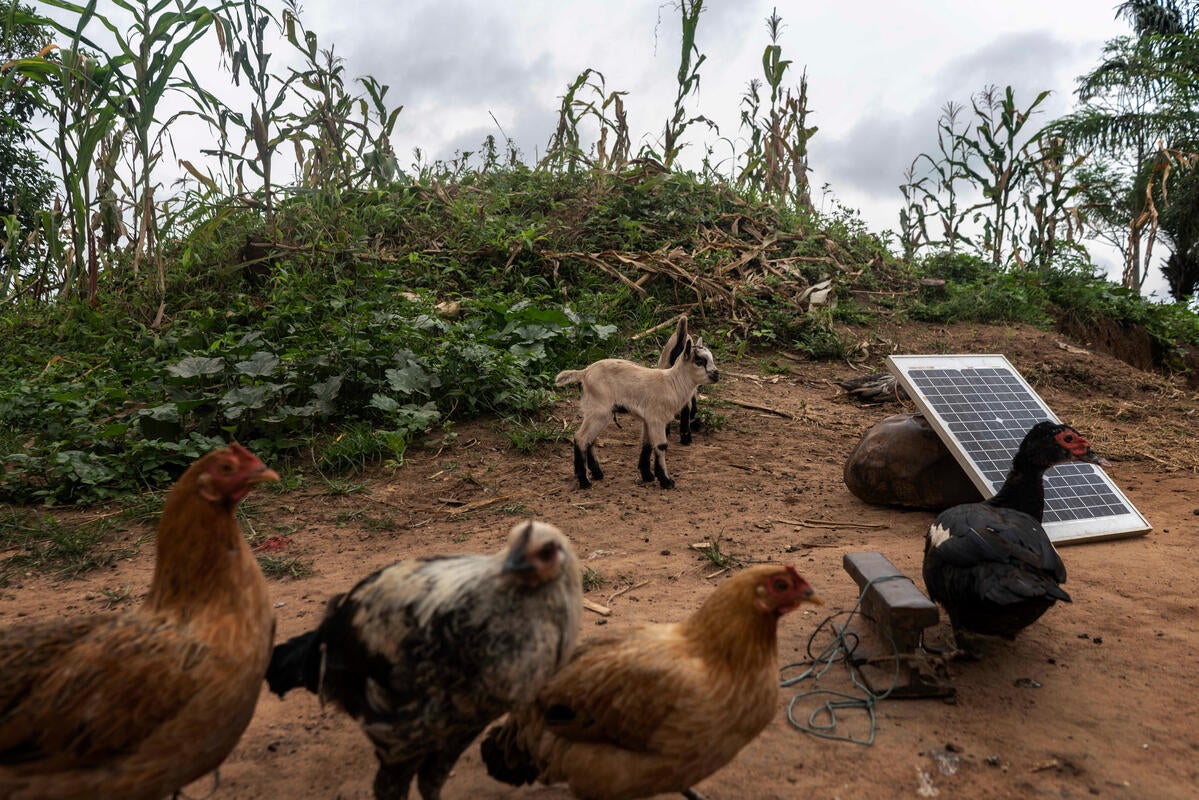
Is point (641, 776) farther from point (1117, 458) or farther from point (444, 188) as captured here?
point (444, 188)

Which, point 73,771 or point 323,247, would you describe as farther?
point 323,247

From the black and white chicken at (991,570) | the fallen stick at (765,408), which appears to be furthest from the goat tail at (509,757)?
the fallen stick at (765,408)

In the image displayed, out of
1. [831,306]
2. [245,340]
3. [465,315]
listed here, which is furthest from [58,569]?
[831,306]

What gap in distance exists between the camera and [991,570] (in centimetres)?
317

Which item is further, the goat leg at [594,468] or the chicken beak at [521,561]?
the goat leg at [594,468]

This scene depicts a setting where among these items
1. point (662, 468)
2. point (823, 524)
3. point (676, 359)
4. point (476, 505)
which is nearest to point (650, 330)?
point (676, 359)

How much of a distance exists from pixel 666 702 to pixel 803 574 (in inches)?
91.4

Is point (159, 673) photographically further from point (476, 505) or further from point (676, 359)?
point (676, 359)

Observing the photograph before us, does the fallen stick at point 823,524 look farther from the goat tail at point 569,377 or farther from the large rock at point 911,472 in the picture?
the goat tail at point 569,377

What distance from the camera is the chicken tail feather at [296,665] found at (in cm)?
224

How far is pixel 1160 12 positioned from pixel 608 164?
2108cm

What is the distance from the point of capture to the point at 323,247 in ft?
28.9

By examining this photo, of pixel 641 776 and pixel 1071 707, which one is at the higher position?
pixel 641 776

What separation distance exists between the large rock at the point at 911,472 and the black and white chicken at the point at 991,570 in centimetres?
136
